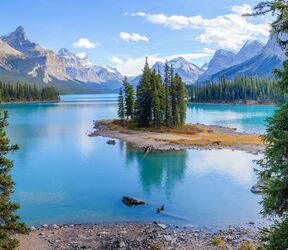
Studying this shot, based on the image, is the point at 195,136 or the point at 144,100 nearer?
the point at 195,136

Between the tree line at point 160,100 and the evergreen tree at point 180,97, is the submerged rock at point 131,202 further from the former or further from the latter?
the evergreen tree at point 180,97

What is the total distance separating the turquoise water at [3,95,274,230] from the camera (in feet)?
128

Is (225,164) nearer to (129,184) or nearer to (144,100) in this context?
(129,184)

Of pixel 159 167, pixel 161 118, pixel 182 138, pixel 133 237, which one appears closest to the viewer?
pixel 133 237

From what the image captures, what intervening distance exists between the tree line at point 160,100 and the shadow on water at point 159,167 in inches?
1068

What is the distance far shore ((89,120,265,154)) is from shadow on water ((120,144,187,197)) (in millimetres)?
4345

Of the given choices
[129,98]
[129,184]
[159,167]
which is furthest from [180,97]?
[129,184]

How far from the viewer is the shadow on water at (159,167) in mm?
52250

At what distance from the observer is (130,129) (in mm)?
107938

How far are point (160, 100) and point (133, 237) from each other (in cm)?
7475

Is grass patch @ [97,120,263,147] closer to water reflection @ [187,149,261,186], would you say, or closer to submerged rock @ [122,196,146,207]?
water reflection @ [187,149,261,186]

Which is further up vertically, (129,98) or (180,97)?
(129,98)

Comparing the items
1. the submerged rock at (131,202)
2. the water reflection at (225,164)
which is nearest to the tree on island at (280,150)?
the submerged rock at (131,202)

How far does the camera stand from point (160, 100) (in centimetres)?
10431
